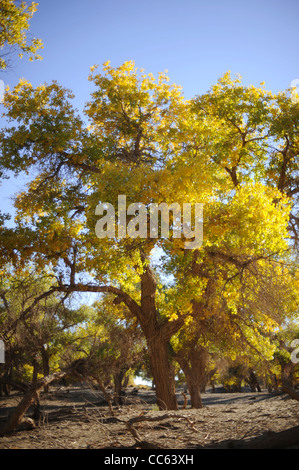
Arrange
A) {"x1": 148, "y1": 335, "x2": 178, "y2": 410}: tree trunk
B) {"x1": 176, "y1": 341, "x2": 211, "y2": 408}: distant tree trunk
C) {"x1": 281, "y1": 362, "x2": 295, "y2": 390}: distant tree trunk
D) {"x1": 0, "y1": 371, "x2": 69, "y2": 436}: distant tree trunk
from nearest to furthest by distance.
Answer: {"x1": 0, "y1": 371, "x2": 69, "y2": 436}: distant tree trunk, {"x1": 281, "y1": 362, "x2": 295, "y2": 390}: distant tree trunk, {"x1": 148, "y1": 335, "x2": 178, "y2": 410}: tree trunk, {"x1": 176, "y1": 341, "x2": 211, "y2": 408}: distant tree trunk

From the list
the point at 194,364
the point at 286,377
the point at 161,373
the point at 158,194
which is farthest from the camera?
the point at 194,364

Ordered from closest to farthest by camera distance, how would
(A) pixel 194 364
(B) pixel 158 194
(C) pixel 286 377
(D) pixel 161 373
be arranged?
1. (B) pixel 158 194
2. (D) pixel 161 373
3. (C) pixel 286 377
4. (A) pixel 194 364

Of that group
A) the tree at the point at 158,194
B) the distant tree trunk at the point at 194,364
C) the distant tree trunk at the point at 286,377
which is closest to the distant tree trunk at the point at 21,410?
the tree at the point at 158,194

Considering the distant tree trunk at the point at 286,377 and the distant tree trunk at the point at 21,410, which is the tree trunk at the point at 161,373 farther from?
the distant tree trunk at the point at 21,410

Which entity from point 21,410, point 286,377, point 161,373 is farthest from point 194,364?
point 21,410

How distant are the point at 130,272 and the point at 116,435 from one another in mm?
4611

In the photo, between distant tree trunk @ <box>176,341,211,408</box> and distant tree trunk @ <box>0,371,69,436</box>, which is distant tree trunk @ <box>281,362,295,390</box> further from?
distant tree trunk @ <box>0,371,69,436</box>

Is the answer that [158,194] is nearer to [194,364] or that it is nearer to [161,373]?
[161,373]

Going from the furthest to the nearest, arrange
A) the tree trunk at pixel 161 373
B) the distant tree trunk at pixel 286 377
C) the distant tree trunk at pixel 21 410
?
1. the tree trunk at pixel 161 373
2. the distant tree trunk at pixel 286 377
3. the distant tree trunk at pixel 21 410

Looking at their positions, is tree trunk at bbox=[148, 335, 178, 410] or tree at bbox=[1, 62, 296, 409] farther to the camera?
tree trunk at bbox=[148, 335, 178, 410]

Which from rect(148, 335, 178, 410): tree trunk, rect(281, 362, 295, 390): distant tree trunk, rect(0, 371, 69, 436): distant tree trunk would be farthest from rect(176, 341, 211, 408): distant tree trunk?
rect(0, 371, 69, 436): distant tree trunk

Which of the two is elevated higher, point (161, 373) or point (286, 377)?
point (161, 373)

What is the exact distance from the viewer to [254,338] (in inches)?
531

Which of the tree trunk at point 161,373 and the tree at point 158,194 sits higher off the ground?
the tree at point 158,194
